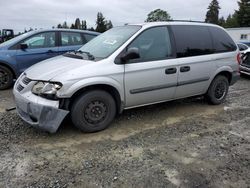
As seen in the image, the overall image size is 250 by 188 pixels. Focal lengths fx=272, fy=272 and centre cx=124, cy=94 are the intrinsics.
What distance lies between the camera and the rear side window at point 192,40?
5.10 metres

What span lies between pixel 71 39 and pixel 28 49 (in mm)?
1259

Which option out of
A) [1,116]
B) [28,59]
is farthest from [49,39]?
[1,116]

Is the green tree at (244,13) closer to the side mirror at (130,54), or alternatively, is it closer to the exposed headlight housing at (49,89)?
the side mirror at (130,54)

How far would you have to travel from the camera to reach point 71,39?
7.78 m

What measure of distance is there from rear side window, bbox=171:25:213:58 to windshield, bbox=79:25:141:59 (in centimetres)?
86

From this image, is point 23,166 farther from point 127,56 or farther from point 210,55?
point 210,55

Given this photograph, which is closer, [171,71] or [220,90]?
[171,71]

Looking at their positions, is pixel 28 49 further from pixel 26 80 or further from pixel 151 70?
pixel 151 70

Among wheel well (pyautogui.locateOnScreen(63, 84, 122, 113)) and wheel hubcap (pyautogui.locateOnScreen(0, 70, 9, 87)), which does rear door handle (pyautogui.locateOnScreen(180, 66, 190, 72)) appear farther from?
wheel hubcap (pyautogui.locateOnScreen(0, 70, 9, 87))

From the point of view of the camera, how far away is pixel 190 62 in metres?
5.15

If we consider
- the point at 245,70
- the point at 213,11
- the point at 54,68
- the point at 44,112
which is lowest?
the point at 245,70

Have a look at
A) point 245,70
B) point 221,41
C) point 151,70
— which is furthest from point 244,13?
point 151,70

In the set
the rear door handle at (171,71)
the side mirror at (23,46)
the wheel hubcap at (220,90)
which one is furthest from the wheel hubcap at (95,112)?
the side mirror at (23,46)

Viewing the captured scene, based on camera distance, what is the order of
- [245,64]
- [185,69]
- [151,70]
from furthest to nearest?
[245,64], [185,69], [151,70]
